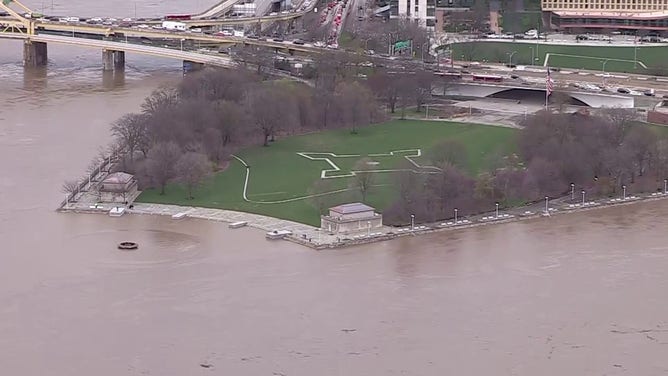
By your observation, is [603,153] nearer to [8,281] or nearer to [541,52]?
[8,281]

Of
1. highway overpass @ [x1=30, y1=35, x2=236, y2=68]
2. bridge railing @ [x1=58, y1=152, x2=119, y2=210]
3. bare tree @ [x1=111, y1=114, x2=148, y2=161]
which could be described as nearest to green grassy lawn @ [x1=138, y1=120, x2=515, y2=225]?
bridge railing @ [x1=58, y1=152, x2=119, y2=210]

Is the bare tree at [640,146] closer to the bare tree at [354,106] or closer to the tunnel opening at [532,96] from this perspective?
the bare tree at [354,106]

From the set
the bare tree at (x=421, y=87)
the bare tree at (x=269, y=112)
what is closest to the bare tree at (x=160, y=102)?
the bare tree at (x=269, y=112)

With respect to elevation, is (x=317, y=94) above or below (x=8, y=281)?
above

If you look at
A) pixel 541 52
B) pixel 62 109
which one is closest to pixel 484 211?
pixel 62 109

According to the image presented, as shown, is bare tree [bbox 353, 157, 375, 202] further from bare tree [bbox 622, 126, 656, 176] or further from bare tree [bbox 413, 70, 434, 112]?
bare tree [bbox 413, 70, 434, 112]

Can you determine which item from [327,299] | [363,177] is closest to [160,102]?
[363,177]

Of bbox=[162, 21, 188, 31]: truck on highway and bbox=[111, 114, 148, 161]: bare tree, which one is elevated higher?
bbox=[162, 21, 188, 31]: truck on highway
